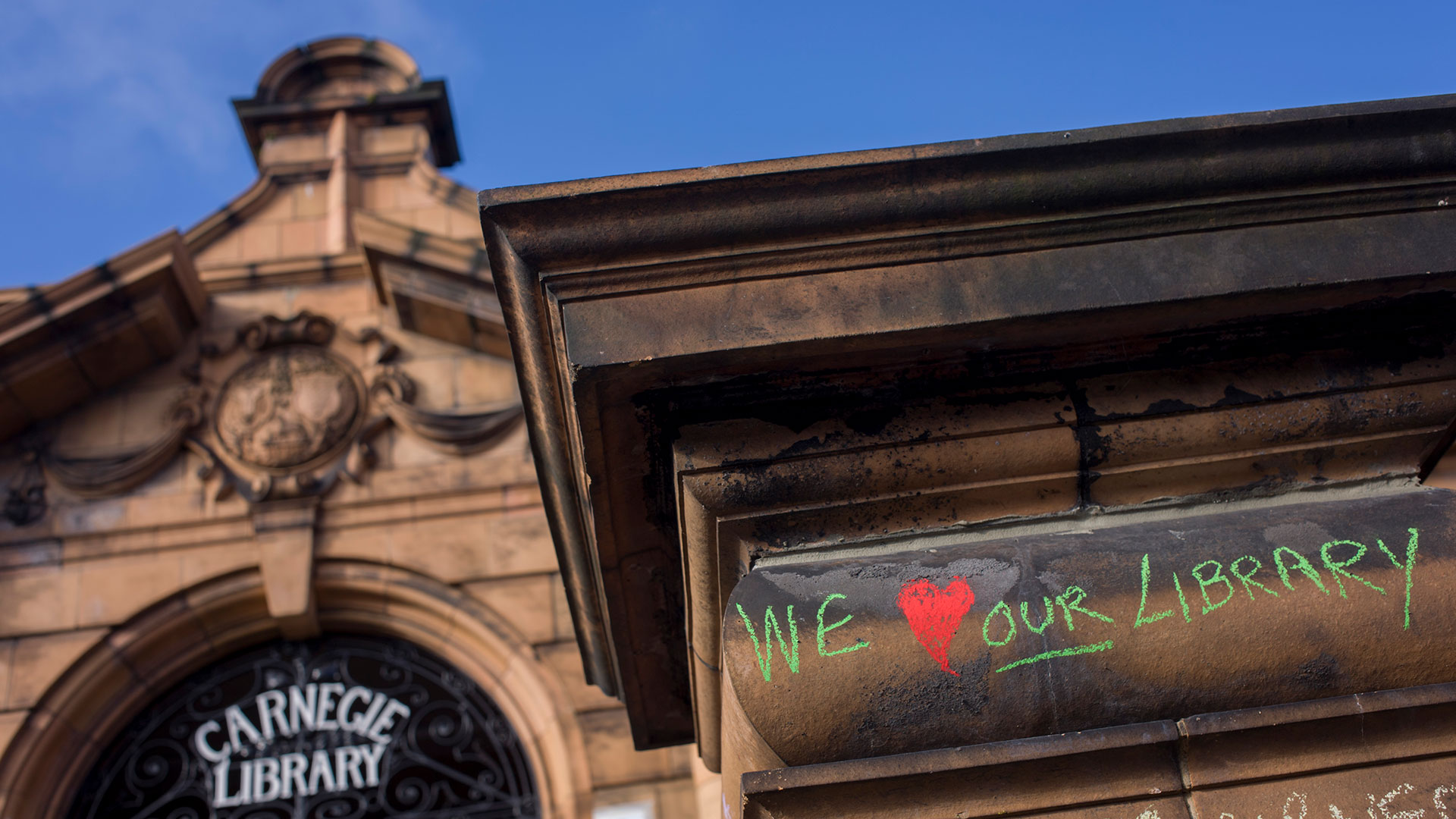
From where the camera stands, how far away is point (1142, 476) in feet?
6.59

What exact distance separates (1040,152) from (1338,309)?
612 mm

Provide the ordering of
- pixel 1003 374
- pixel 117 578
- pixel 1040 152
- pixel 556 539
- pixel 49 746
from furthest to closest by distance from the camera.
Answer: pixel 117 578
pixel 49 746
pixel 556 539
pixel 1003 374
pixel 1040 152

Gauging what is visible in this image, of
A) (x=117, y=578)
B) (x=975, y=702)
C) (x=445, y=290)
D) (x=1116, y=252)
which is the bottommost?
(x=975, y=702)

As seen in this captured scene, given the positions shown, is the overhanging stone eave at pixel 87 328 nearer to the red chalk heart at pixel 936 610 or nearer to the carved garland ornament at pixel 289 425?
the carved garland ornament at pixel 289 425

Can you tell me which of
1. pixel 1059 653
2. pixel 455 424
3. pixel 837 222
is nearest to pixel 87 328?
pixel 455 424

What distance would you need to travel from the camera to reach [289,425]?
6.46 meters

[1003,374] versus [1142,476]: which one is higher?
[1003,374]

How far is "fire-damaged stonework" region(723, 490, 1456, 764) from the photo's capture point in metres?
1.73

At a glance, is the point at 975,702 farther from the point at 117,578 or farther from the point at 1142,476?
the point at 117,578

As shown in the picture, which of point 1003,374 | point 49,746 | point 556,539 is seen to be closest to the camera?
point 1003,374

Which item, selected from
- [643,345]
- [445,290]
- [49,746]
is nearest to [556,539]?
[643,345]

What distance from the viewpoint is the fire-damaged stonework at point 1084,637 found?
173cm

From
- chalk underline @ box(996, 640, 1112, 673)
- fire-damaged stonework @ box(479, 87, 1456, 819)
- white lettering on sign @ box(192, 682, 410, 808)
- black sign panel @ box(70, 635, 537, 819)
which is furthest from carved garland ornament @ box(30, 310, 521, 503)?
chalk underline @ box(996, 640, 1112, 673)

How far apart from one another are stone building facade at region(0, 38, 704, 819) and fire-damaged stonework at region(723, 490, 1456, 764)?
3.92 m
